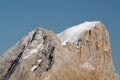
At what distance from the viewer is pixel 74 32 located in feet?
422

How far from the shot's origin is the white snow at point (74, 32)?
126 m

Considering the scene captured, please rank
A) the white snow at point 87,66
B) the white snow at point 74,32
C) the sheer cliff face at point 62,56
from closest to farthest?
the sheer cliff face at point 62,56, the white snow at point 87,66, the white snow at point 74,32

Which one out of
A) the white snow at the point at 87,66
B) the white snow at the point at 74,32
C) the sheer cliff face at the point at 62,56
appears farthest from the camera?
the white snow at the point at 74,32

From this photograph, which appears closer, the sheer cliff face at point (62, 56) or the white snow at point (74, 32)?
the sheer cliff face at point (62, 56)

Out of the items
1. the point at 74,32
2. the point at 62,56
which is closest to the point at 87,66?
the point at 62,56

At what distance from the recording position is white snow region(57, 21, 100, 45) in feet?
412

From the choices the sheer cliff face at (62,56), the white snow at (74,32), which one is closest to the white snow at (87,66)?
the sheer cliff face at (62,56)

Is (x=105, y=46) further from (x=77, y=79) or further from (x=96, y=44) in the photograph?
(x=77, y=79)

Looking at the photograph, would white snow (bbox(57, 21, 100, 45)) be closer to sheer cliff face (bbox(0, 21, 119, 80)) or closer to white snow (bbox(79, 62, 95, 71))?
sheer cliff face (bbox(0, 21, 119, 80))

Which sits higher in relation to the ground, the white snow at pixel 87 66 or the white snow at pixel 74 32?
the white snow at pixel 74 32

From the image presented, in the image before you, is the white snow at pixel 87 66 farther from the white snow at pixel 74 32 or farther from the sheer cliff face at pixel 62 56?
the white snow at pixel 74 32

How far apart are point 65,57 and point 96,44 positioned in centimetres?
874

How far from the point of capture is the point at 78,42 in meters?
124

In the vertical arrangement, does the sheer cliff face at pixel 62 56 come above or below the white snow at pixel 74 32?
below
